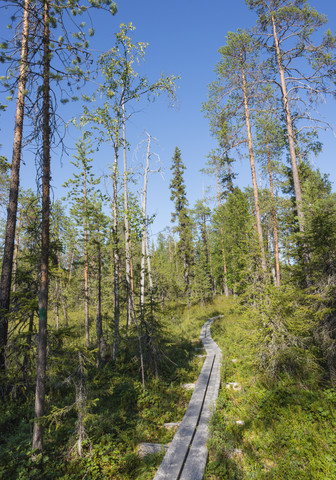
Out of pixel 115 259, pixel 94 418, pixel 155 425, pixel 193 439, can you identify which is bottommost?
pixel 155 425

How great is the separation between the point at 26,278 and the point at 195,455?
7.04 meters

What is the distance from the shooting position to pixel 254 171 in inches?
546

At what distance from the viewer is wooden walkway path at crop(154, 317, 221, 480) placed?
548 cm

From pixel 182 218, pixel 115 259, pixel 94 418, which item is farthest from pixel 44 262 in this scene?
pixel 182 218

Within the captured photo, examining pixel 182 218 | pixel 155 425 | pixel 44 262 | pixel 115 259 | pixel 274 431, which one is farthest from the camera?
pixel 182 218

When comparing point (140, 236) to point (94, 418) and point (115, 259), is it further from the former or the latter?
point (94, 418)

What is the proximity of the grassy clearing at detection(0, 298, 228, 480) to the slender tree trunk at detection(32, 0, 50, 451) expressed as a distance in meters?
0.33

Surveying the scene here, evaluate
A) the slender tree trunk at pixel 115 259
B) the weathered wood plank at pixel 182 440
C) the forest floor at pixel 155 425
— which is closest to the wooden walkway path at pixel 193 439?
the weathered wood plank at pixel 182 440

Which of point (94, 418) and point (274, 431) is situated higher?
point (94, 418)

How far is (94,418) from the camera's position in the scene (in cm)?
655

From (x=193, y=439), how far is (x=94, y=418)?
2.82 meters

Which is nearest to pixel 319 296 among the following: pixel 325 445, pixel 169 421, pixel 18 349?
pixel 325 445

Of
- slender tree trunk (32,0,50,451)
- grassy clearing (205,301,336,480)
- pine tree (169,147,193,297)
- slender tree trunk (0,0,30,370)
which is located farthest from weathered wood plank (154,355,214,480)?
pine tree (169,147,193,297)

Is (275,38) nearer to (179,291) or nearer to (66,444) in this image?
(66,444)
